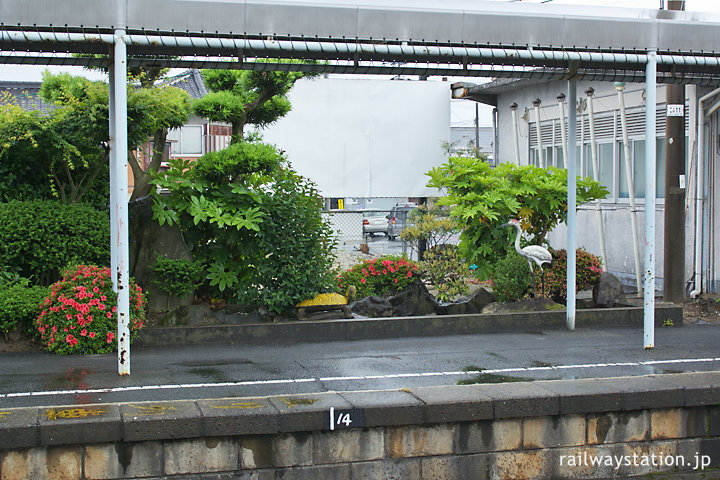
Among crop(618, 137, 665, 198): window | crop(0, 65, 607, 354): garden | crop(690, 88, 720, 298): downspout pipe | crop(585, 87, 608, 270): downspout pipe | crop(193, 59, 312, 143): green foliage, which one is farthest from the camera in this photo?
crop(585, 87, 608, 270): downspout pipe

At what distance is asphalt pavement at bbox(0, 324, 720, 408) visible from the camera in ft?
24.6

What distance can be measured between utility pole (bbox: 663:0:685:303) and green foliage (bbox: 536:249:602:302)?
146cm

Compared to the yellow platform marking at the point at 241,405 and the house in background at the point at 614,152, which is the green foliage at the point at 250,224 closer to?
the house in background at the point at 614,152

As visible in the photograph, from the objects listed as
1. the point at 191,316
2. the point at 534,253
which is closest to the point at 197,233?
the point at 191,316

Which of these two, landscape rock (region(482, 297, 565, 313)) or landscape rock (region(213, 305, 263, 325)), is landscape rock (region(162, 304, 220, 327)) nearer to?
landscape rock (region(213, 305, 263, 325))

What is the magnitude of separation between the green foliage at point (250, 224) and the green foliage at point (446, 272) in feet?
7.91

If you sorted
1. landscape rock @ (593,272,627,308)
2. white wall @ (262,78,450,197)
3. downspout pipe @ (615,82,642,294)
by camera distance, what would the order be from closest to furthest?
landscape rock @ (593,272,627,308)
downspout pipe @ (615,82,642,294)
white wall @ (262,78,450,197)

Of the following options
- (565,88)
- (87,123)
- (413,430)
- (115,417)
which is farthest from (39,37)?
(565,88)

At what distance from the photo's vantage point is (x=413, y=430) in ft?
21.5

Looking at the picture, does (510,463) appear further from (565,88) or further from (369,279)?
(565,88)

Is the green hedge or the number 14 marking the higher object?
the green hedge

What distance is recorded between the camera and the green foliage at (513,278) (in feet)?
39.4

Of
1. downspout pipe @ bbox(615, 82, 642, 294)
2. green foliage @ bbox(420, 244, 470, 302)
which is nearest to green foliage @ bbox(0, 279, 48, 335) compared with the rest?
green foliage @ bbox(420, 244, 470, 302)

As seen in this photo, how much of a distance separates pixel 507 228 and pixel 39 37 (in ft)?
25.0
